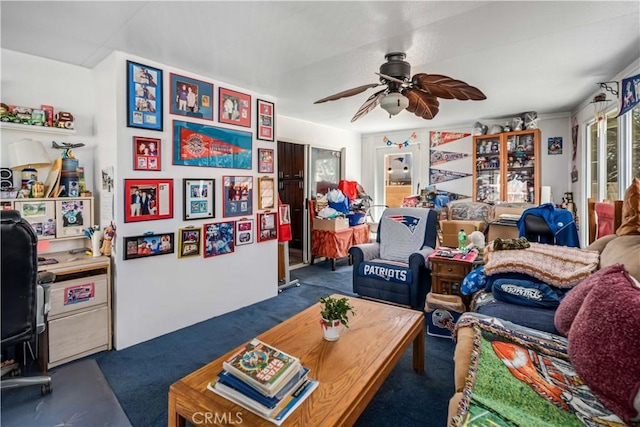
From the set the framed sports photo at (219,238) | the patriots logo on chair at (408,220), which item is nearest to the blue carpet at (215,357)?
the framed sports photo at (219,238)

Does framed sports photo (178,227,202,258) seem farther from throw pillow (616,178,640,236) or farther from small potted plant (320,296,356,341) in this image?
throw pillow (616,178,640,236)

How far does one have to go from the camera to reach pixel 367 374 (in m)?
1.48

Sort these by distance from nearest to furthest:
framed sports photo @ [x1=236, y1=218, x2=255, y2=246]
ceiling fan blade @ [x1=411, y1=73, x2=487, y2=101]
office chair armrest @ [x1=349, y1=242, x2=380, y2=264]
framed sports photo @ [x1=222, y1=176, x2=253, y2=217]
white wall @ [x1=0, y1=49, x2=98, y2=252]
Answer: ceiling fan blade @ [x1=411, y1=73, x2=487, y2=101]
white wall @ [x1=0, y1=49, x2=98, y2=252]
framed sports photo @ [x1=222, y1=176, x2=253, y2=217]
framed sports photo @ [x1=236, y1=218, x2=255, y2=246]
office chair armrest @ [x1=349, y1=242, x2=380, y2=264]

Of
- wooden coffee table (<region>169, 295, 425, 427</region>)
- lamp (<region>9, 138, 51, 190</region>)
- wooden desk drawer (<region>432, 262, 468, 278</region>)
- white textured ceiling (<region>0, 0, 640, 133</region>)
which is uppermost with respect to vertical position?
white textured ceiling (<region>0, 0, 640, 133</region>)

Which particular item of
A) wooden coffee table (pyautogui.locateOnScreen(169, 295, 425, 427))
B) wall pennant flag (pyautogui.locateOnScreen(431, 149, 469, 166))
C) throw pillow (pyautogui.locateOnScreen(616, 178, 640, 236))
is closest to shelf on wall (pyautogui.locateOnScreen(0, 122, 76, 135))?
wooden coffee table (pyautogui.locateOnScreen(169, 295, 425, 427))

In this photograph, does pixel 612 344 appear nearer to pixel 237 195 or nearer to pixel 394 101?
pixel 394 101

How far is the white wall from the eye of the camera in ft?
7.83

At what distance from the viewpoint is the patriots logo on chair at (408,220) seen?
3.70 meters

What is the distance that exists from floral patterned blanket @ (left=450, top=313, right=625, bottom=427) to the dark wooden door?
3.92 meters

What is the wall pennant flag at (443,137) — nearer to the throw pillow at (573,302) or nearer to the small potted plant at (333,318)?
the throw pillow at (573,302)

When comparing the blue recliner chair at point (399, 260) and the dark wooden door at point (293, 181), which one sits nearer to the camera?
the blue recliner chair at point (399, 260)

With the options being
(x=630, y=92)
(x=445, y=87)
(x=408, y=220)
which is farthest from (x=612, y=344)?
(x=408, y=220)

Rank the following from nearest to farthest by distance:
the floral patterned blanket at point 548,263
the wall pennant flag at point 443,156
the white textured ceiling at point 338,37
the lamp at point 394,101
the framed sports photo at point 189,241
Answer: the white textured ceiling at point 338,37 < the floral patterned blanket at point 548,263 < the lamp at point 394,101 < the framed sports photo at point 189,241 < the wall pennant flag at point 443,156

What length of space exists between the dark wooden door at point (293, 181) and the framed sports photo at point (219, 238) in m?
2.10
